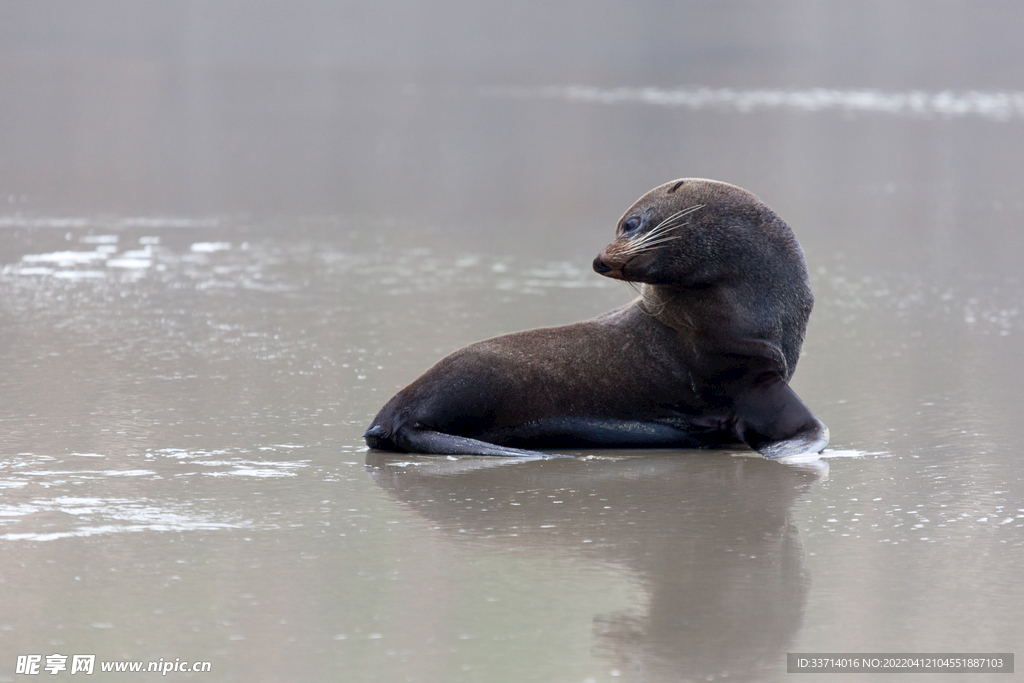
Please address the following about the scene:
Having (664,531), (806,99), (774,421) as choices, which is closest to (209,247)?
(774,421)

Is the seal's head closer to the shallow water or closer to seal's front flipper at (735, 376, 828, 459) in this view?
seal's front flipper at (735, 376, 828, 459)

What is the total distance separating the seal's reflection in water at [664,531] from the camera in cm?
356

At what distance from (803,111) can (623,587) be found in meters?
26.2

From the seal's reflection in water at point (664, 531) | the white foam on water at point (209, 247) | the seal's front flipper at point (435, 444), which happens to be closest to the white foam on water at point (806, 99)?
the white foam on water at point (209, 247)

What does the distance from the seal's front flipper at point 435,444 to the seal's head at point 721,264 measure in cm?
89

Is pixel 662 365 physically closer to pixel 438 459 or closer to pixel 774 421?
pixel 774 421

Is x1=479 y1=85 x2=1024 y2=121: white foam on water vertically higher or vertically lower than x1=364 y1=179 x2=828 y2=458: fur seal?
higher

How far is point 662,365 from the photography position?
19.2 ft

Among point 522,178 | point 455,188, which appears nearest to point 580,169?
point 522,178

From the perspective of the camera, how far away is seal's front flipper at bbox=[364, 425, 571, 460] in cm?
557

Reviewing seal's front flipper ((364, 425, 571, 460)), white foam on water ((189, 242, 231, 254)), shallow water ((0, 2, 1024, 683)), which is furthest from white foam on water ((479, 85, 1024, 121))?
seal's front flipper ((364, 425, 571, 460))

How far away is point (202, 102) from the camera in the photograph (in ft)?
87.7

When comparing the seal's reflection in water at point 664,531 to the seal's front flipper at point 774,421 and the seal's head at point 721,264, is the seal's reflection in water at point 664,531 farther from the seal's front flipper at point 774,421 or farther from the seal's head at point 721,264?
the seal's head at point 721,264

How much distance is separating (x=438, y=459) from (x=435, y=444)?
94 millimetres
